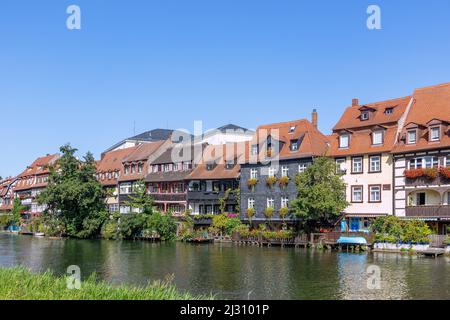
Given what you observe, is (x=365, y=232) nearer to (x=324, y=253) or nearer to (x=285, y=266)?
(x=324, y=253)

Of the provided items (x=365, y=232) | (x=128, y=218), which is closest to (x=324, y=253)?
(x=365, y=232)

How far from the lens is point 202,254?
45.7m

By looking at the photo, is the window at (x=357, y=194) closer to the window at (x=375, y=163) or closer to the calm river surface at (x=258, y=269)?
the window at (x=375, y=163)

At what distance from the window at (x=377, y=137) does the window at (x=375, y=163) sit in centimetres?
140

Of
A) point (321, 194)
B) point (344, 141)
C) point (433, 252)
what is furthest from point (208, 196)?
point (433, 252)

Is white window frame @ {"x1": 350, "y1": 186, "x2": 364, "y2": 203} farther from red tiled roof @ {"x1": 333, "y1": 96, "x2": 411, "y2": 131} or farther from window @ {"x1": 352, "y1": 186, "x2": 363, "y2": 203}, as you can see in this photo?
red tiled roof @ {"x1": 333, "y1": 96, "x2": 411, "y2": 131}

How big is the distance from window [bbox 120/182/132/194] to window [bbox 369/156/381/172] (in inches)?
1484

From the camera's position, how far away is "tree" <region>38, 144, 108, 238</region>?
225ft

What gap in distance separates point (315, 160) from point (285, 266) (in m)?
16.7

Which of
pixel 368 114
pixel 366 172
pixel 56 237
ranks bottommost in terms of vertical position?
pixel 56 237

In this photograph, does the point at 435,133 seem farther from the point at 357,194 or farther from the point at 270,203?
the point at 270,203

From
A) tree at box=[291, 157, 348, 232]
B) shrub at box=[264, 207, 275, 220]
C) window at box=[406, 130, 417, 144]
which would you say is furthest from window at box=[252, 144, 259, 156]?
window at box=[406, 130, 417, 144]

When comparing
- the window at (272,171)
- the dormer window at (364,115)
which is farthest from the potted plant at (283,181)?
the dormer window at (364,115)
